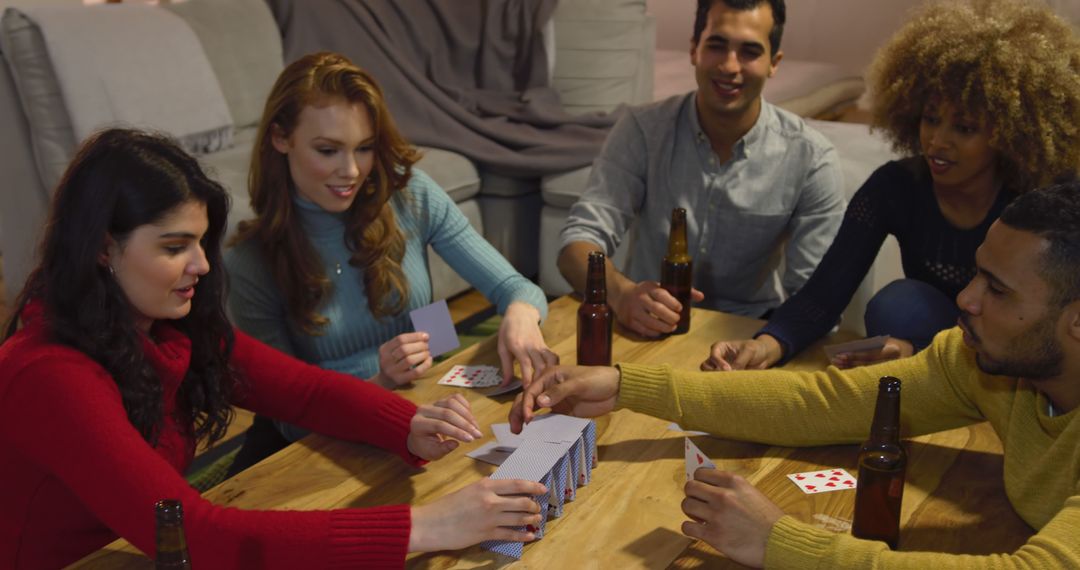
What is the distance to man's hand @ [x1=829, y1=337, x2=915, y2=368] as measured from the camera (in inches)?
71.2

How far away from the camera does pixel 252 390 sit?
1.71 meters

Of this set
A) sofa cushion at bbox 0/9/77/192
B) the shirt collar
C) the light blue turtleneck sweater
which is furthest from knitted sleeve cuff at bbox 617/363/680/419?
sofa cushion at bbox 0/9/77/192

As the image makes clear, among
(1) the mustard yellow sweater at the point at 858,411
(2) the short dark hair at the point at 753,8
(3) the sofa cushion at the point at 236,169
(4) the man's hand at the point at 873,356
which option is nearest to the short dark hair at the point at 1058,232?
(1) the mustard yellow sweater at the point at 858,411

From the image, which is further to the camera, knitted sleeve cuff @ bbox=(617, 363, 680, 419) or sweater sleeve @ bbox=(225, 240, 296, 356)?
sweater sleeve @ bbox=(225, 240, 296, 356)

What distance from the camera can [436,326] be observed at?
1.92 meters

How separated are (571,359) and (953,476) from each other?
676 millimetres

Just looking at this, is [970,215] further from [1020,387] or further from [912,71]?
[1020,387]

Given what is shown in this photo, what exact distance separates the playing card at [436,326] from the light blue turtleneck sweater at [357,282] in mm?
220

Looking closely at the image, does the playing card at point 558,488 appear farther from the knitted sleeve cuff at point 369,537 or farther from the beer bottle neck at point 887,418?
the beer bottle neck at point 887,418

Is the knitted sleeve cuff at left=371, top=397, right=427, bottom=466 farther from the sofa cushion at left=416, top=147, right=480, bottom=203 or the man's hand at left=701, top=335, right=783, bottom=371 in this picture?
the sofa cushion at left=416, top=147, right=480, bottom=203

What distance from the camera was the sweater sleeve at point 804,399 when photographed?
154cm

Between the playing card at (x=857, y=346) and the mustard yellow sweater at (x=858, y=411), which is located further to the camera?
the playing card at (x=857, y=346)

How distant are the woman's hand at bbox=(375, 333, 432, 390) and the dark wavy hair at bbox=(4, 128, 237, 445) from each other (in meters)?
0.42

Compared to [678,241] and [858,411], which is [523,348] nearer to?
[678,241]
